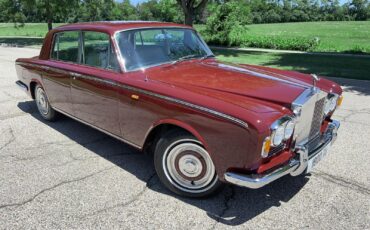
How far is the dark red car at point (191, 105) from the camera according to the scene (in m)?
2.95

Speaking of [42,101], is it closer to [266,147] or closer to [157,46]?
[157,46]

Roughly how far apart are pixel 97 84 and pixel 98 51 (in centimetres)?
45

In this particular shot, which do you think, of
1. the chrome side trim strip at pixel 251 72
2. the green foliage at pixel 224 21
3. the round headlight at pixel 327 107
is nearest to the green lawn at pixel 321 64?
the green foliage at pixel 224 21

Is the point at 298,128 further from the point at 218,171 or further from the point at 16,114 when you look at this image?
the point at 16,114

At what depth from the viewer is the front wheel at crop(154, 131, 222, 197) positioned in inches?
130

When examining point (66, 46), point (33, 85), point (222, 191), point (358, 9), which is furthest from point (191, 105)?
point (358, 9)

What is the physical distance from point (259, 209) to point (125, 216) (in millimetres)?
1240

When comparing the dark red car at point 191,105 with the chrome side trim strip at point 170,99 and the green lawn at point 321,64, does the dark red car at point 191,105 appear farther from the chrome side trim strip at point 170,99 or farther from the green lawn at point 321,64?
the green lawn at point 321,64

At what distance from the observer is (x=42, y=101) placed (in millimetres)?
5816

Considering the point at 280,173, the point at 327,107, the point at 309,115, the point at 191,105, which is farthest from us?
the point at 327,107

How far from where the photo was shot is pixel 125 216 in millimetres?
3215

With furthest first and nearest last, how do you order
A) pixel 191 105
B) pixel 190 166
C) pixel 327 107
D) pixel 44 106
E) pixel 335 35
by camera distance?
1. pixel 335 35
2. pixel 44 106
3. pixel 327 107
4. pixel 190 166
5. pixel 191 105

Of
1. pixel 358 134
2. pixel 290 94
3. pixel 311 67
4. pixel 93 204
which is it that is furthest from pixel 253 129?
pixel 311 67

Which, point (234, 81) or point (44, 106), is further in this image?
point (44, 106)
